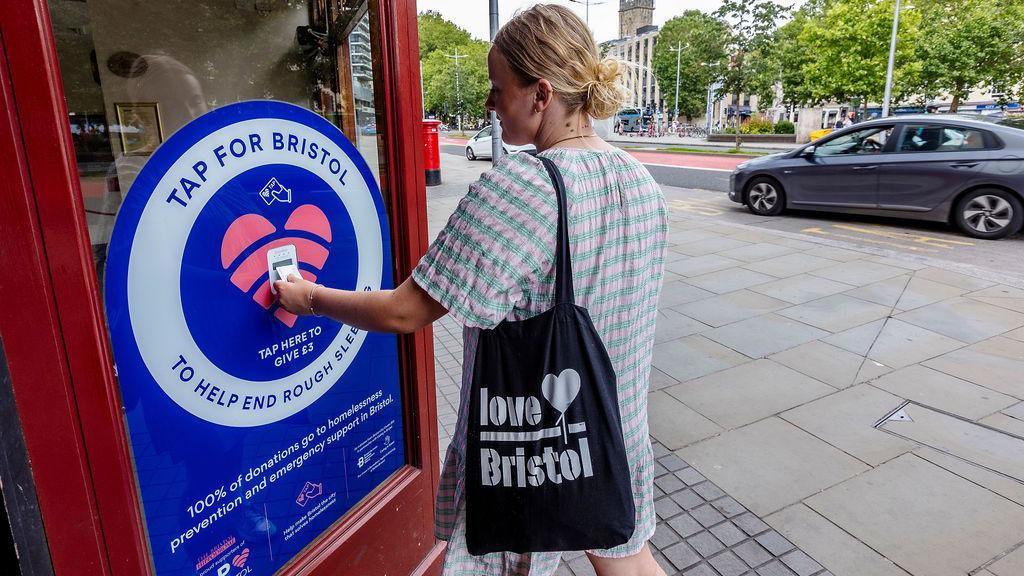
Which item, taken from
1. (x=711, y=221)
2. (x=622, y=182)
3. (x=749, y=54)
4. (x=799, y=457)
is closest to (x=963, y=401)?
(x=799, y=457)

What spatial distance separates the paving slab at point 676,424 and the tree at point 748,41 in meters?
27.2

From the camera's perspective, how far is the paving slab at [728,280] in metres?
6.52

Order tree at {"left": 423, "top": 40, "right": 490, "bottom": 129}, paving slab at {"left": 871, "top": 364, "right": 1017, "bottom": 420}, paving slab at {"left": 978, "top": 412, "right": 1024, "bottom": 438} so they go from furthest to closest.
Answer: tree at {"left": 423, "top": 40, "right": 490, "bottom": 129}, paving slab at {"left": 871, "top": 364, "right": 1017, "bottom": 420}, paving slab at {"left": 978, "top": 412, "right": 1024, "bottom": 438}

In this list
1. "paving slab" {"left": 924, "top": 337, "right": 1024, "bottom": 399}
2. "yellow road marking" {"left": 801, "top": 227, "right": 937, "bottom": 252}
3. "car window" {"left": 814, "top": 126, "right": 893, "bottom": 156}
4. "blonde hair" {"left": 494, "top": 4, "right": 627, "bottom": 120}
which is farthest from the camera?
"car window" {"left": 814, "top": 126, "right": 893, "bottom": 156}

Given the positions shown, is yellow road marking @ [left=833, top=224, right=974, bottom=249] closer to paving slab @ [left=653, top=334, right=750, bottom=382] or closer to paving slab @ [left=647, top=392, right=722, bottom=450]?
paving slab @ [left=653, top=334, right=750, bottom=382]

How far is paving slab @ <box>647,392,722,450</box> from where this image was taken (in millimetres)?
3592

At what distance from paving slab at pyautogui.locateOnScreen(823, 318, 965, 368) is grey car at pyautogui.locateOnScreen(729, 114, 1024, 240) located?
4.26 meters

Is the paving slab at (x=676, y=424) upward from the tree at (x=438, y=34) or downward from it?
downward

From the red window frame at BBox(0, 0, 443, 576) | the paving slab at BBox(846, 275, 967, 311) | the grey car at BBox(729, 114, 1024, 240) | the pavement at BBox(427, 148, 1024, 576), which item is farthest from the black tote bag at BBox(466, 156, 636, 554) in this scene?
the grey car at BBox(729, 114, 1024, 240)

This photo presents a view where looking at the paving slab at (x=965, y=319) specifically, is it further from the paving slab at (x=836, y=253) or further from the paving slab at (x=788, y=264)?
the paving slab at (x=836, y=253)

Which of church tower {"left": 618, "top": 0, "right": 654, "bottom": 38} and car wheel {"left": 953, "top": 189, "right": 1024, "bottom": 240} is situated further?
church tower {"left": 618, "top": 0, "right": 654, "bottom": 38}

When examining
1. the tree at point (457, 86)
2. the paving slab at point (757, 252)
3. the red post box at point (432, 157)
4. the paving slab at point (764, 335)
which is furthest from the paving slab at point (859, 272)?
the tree at point (457, 86)

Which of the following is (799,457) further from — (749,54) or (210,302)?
(749,54)

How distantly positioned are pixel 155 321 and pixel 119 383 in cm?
15
